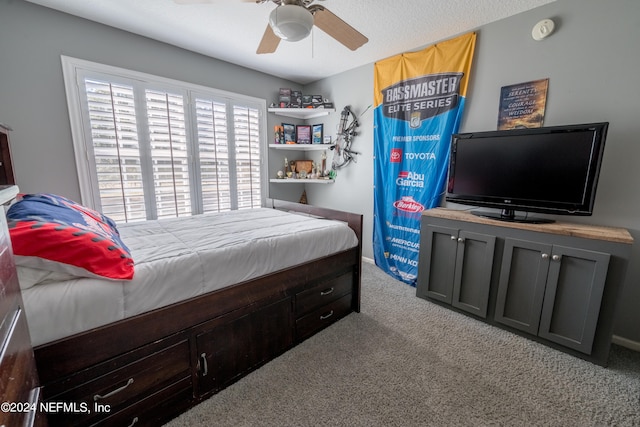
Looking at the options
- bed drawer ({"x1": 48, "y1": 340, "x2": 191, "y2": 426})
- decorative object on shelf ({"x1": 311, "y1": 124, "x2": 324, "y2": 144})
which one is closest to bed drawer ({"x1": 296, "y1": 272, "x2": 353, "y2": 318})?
bed drawer ({"x1": 48, "y1": 340, "x2": 191, "y2": 426})

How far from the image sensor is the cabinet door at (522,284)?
1843 mm

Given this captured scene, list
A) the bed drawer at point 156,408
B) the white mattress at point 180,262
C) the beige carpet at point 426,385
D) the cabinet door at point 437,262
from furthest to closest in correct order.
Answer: the cabinet door at point 437,262 → the beige carpet at point 426,385 → the bed drawer at point 156,408 → the white mattress at point 180,262

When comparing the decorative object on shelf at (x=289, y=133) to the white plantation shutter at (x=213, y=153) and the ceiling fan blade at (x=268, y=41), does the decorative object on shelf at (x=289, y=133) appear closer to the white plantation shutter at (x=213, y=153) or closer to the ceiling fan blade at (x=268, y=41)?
the white plantation shutter at (x=213, y=153)

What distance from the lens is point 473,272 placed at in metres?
2.17

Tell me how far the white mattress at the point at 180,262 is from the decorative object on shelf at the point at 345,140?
58.8 inches

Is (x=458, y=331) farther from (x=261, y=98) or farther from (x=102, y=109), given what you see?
(x=102, y=109)

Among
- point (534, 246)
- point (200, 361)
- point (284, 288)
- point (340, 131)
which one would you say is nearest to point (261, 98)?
point (340, 131)

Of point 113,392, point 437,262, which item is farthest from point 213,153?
point 437,262

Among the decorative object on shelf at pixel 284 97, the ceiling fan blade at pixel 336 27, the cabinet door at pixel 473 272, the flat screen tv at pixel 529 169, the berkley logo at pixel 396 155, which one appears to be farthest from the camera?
the decorative object on shelf at pixel 284 97

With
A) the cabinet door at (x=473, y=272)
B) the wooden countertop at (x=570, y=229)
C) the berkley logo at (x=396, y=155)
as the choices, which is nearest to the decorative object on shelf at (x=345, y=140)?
the berkley logo at (x=396, y=155)

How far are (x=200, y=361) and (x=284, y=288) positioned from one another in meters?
0.60

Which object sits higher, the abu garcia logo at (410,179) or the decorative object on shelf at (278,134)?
the decorative object on shelf at (278,134)

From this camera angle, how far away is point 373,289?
108 inches

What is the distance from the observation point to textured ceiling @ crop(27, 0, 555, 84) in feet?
6.56
